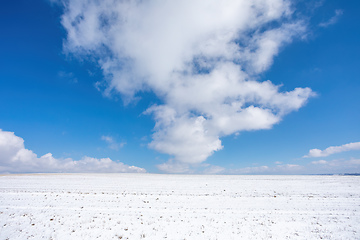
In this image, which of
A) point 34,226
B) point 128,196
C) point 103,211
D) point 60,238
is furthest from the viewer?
point 128,196

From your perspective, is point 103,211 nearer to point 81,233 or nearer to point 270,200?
point 81,233

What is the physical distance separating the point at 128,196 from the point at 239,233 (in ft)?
53.4

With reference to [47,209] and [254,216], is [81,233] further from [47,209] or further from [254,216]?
[254,216]

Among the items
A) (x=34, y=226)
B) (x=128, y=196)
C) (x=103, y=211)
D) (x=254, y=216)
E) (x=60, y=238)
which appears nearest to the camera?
(x=60, y=238)

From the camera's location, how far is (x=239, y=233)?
14.6 meters

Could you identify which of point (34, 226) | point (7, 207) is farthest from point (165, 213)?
point (7, 207)

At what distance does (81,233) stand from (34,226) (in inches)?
185

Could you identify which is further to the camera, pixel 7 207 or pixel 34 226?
pixel 7 207

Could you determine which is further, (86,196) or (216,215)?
(86,196)

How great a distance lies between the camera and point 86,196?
25.2 m

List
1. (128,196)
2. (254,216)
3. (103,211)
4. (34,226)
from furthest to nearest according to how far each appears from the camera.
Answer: (128,196) → (103,211) → (254,216) → (34,226)

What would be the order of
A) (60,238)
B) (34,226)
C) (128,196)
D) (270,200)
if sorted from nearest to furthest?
(60,238), (34,226), (270,200), (128,196)

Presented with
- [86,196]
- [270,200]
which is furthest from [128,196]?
[270,200]

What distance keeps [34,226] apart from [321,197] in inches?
1330
